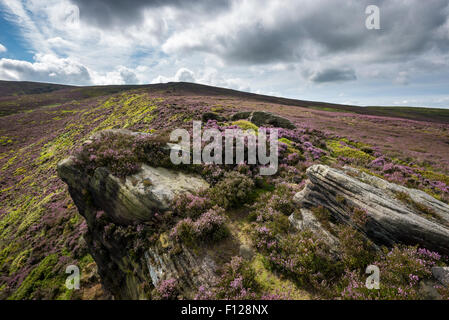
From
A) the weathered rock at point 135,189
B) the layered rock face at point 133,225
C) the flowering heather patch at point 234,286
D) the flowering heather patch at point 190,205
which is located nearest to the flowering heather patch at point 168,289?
the layered rock face at point 133,225

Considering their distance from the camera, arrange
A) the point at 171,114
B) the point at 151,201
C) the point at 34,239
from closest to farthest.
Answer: the point at 151,201, the point at 34,239, the point at 171,114

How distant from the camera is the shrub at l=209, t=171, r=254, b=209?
978 cm

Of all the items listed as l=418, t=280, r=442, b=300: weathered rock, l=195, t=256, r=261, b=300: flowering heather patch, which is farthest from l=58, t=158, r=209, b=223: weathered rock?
l=418, t=280, r=442, b=300: weathered rock

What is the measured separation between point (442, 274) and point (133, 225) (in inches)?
506

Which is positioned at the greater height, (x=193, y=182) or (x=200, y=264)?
(x=193, y=182)

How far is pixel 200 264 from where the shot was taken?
7344 mm

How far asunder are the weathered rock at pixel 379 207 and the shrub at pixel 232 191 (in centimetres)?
279

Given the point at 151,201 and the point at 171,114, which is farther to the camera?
the point at 171,114

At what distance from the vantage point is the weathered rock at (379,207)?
20.6ft

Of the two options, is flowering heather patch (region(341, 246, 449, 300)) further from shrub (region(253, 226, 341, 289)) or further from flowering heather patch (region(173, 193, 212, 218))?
flowering heather patch (region(173, 193, 212, 218))

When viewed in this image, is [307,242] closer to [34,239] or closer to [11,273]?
[11,273]

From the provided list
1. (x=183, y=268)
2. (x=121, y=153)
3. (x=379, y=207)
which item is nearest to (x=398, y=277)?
(x=379, y=207)
